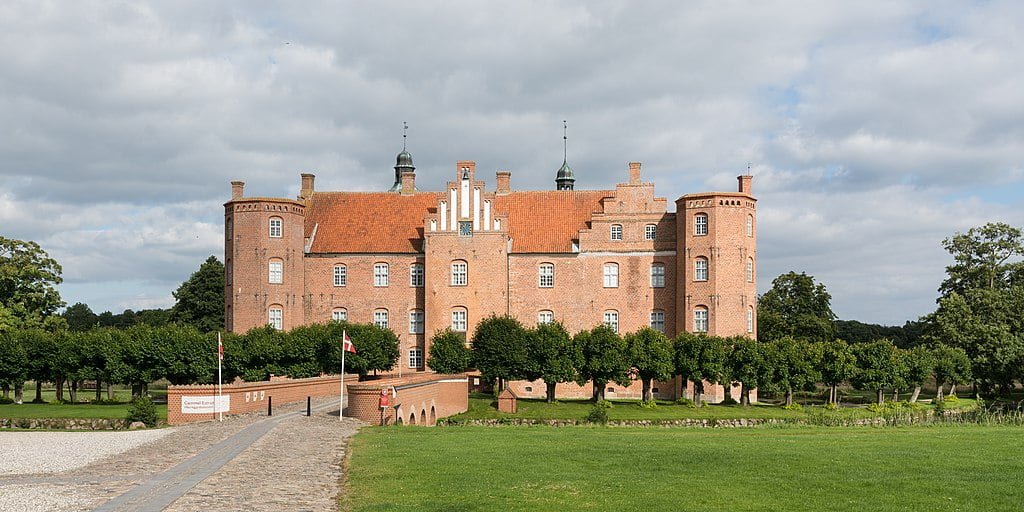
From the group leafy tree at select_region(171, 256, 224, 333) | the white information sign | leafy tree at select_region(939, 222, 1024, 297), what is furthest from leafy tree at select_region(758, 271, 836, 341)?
the white information sign

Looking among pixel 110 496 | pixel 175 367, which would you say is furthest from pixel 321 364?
pixel 110 496

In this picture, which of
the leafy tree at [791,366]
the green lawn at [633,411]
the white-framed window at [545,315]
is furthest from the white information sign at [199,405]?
the leafy tree at [791,366]

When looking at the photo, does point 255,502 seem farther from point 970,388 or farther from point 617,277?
point 970,388

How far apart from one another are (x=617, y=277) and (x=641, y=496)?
126 feet

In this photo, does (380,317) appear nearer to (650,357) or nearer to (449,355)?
(449,355)

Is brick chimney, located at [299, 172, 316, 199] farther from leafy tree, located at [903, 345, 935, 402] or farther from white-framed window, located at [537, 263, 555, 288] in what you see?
leafy tree, located at [903, 345, 935, 402]

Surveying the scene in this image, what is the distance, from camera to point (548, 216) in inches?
2164

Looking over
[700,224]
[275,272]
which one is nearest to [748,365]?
[700,224]

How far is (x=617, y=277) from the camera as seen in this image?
174 ft

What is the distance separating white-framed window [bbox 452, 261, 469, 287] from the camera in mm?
52469

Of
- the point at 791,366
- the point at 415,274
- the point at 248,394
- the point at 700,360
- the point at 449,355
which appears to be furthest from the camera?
the point at 415,274

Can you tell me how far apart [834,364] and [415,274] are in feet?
71.9

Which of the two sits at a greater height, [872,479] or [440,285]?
[440,285]

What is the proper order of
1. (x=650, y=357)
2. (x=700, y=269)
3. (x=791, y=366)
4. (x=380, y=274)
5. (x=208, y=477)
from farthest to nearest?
(x=380, y=274) < (x=700, y=269) < (x=791, y=366) < (x=650, y=357) < (x=208, y=477)
